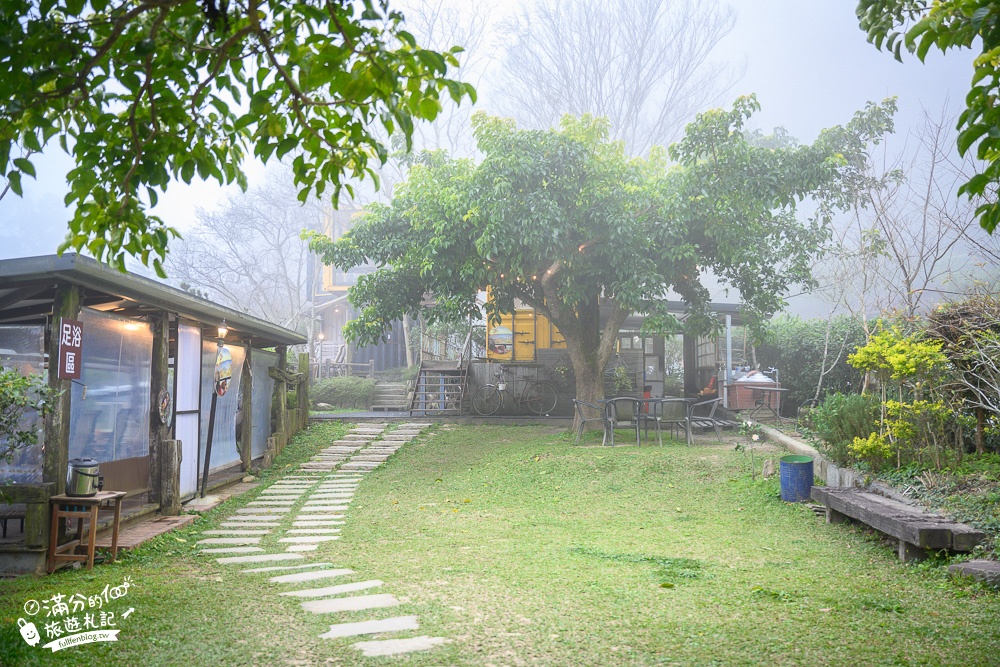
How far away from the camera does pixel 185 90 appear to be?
3773 millimetres

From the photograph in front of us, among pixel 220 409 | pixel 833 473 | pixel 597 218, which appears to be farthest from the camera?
pixel 597 218

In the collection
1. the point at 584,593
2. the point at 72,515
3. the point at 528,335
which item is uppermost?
the point at 528,335

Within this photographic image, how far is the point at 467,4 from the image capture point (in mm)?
30453

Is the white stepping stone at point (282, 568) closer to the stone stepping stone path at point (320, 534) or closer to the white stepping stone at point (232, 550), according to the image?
the stone stepping stone path at point (320, 534)

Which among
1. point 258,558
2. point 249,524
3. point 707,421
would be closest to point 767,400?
point 707,421

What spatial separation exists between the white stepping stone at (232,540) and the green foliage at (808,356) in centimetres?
1291

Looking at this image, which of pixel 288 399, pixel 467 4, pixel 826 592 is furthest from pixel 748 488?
pixel 467 4

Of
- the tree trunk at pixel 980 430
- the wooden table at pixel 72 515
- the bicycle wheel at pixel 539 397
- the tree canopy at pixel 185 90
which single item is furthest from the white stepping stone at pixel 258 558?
the bicycle wheel at pixel 539 397

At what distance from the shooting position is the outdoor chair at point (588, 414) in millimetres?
12453

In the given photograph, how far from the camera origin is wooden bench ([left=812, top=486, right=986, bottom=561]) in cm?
521

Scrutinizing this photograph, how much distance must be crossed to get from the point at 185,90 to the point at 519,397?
13.9 m

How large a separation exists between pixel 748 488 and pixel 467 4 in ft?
87.7

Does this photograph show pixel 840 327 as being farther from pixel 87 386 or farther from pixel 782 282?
pixel 87 386

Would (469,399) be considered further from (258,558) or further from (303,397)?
(258,558)
